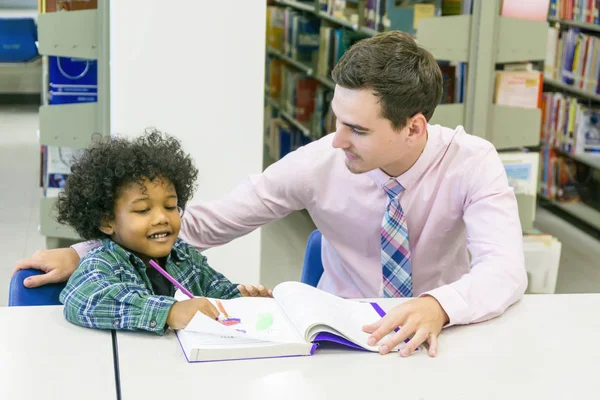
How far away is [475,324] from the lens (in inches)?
65.5

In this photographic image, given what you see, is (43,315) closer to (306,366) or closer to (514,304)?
(306,366)

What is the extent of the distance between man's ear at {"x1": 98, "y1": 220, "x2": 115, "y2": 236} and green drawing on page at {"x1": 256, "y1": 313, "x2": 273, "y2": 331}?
1.29 feet

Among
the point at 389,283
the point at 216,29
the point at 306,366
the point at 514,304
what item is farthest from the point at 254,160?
the point at 306,366

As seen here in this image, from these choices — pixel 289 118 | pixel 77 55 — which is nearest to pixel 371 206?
pixel 77 55

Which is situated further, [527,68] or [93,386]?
[527,68]

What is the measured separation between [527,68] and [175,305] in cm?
259

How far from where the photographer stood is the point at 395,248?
6.48ft

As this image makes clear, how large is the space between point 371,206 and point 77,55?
1.71 metres

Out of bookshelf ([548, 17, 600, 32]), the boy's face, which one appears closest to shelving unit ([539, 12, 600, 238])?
bookshelf ([548, 17, 600, 32])

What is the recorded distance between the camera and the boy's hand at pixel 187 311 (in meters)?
1.52

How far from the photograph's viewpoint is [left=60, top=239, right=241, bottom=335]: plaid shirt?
5.02 feet

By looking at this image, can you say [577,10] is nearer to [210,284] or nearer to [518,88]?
[518,88]

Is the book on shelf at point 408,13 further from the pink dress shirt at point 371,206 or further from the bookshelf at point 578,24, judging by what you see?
the pink dress shirt at point 371,206

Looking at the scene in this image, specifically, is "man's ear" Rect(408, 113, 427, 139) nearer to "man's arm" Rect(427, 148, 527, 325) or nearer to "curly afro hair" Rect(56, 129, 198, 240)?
"man's arm" Rect(427, 148, 527, 325)
